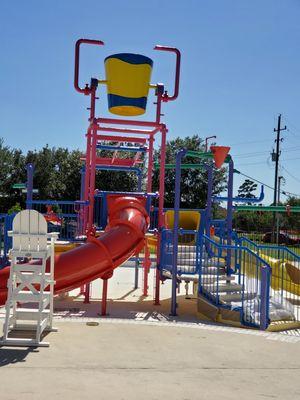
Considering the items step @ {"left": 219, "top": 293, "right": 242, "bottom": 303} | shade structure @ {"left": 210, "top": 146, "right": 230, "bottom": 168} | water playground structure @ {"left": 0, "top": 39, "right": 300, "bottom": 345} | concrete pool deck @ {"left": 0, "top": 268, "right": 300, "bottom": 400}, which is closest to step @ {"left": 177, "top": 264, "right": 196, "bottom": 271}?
water playground structure @ {"left": 0, "top": 39, "right": 300, "bottom": 345}

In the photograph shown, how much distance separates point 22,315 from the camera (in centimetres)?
681

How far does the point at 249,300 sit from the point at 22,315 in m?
4.21

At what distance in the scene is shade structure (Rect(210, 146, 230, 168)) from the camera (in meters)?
9.98

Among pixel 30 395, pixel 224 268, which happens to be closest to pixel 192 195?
pixel 224 268

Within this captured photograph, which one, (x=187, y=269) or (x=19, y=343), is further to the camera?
(x=187, y=269)

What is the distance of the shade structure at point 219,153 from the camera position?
9.98 m

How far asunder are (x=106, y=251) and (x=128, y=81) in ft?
10.9

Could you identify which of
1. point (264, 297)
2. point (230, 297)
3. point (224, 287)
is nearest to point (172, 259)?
point (224, 287)

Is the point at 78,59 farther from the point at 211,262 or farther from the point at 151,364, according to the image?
the point at 151,364

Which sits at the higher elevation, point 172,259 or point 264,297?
point 172,259

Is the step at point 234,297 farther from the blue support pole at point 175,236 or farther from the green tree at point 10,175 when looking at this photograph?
the green tree at point 10,175

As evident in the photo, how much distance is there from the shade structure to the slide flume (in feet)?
5.77

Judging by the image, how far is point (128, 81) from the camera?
32.3 feet

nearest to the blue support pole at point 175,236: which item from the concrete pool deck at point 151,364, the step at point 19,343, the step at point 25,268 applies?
the concrete pool deck at point 151,364
